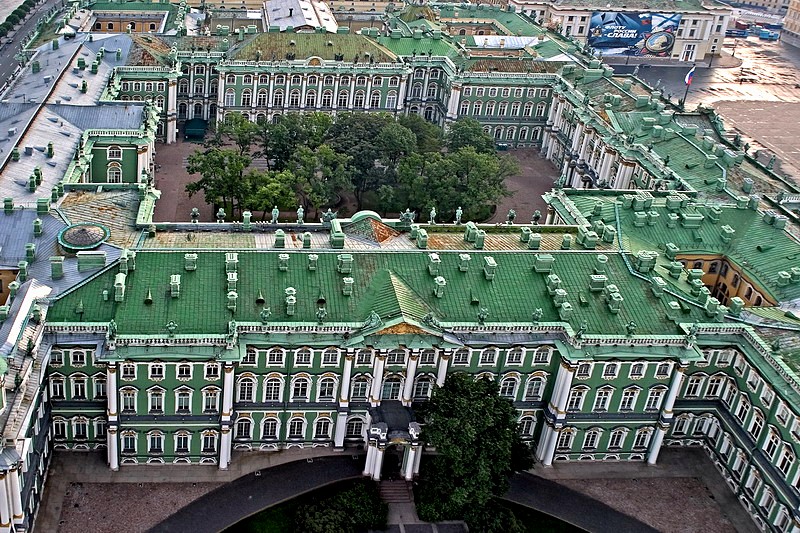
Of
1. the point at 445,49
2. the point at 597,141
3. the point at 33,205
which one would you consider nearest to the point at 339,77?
the point at 445,49

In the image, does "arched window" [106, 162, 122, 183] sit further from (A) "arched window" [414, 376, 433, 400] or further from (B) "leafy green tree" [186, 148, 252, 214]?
(A) "arched window" [414, 376, 433, 400]

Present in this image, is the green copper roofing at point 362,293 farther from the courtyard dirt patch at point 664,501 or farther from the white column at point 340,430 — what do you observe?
the courtyard dirt patch at point 664,501

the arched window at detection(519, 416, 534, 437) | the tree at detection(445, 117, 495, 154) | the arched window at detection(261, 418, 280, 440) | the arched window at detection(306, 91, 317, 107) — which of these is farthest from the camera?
the arched window at detection(306, 91, 317, 107)

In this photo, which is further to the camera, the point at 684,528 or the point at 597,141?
the point at 597,141

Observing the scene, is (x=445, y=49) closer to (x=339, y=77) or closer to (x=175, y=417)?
(x=339, y=77)

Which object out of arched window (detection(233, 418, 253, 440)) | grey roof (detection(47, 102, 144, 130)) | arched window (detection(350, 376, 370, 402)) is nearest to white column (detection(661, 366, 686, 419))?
arched window (detection(350, 376, 370, 402))

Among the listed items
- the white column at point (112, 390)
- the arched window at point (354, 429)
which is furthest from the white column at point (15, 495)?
the arched window at point (354, 429)
